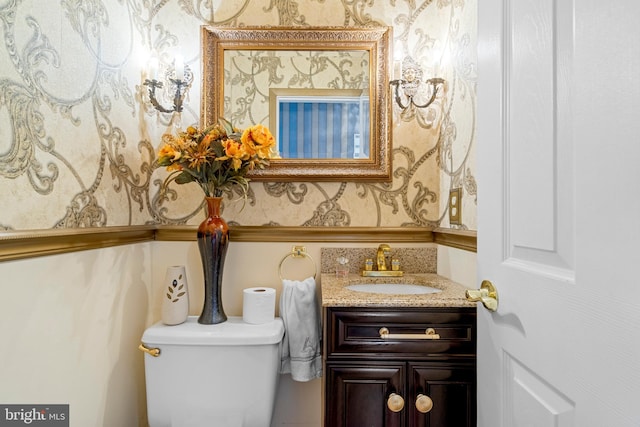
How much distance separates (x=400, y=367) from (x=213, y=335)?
2.12ft

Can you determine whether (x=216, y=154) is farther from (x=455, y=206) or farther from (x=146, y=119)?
(x=455, y=206)

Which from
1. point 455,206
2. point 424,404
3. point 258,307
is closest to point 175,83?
point 258,307

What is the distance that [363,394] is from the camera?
1.02 metres

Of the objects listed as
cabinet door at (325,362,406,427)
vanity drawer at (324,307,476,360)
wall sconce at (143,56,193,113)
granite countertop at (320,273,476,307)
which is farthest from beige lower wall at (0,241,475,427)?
wall sconce at (143,56,193,113)

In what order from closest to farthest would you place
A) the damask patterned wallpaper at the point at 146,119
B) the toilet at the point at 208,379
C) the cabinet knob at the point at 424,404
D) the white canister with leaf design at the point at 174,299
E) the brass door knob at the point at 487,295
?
the brass door knob at the point at 487,295 → the damask patterned wallpaper at the point at 146,119 → the cabinet knob at the point at 424,404 → the toilet at the point at 208,379 → the white canister with leaf design at the point at 174,299

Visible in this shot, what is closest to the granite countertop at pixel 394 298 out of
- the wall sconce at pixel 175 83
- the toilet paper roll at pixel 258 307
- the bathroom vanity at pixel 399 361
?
the bathroom vanity at pixel 399 361

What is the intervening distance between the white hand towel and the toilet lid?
0.10 meters

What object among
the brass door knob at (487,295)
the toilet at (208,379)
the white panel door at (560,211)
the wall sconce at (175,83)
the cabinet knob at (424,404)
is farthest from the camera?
the wall sconce at (175,83)

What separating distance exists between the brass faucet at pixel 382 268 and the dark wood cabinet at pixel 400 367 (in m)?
0.40

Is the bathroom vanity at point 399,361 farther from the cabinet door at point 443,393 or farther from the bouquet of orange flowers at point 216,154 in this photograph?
the bouquet of orange flowers at point 216,154

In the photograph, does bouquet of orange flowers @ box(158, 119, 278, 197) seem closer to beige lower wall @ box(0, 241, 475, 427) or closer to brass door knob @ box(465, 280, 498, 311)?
beige lower wall @ box(0, 241, 475, 427)

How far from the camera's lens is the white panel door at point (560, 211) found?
18.0 inches

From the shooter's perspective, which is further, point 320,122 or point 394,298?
point 320,122

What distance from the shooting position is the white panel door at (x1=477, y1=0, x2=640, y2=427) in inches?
18.0
